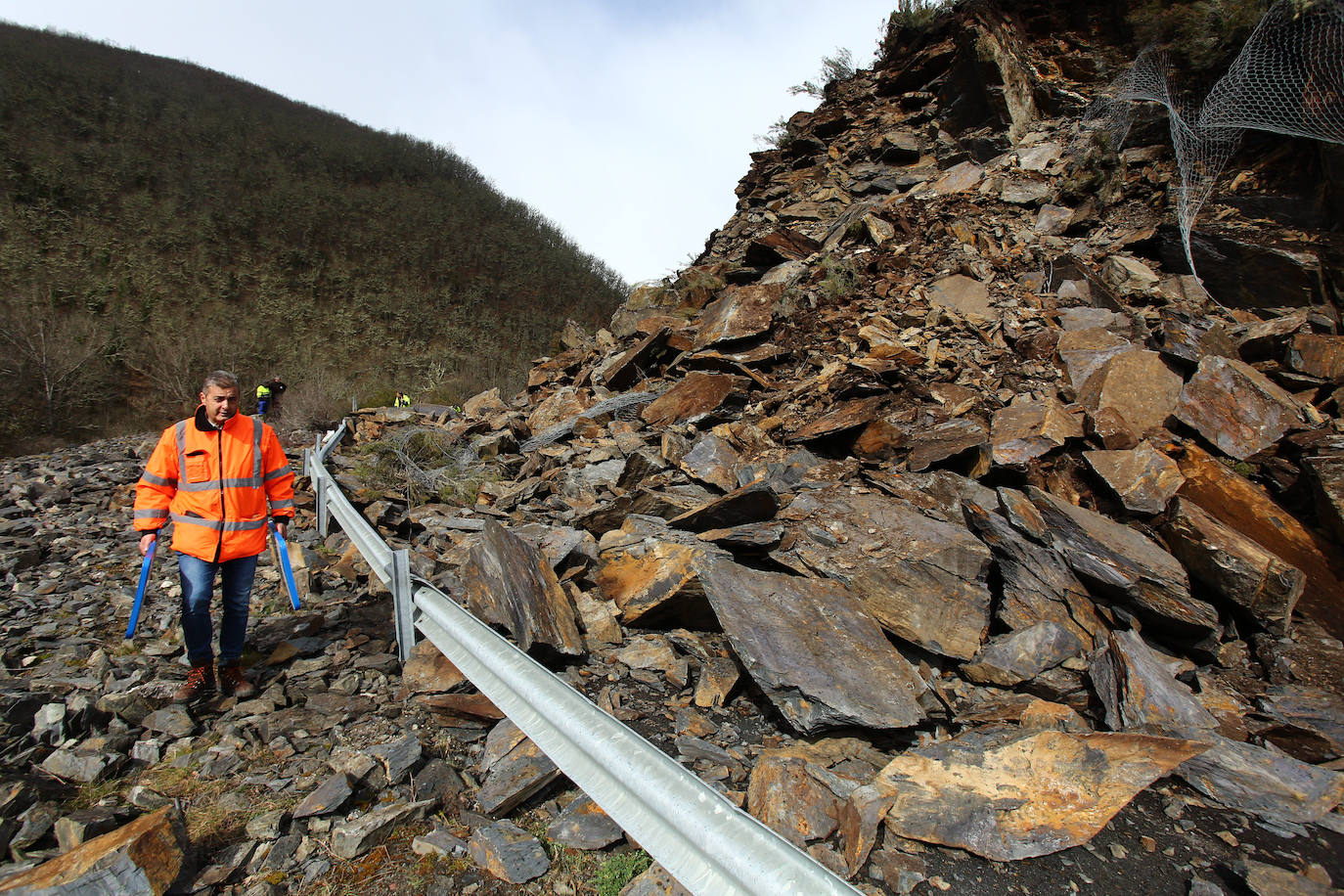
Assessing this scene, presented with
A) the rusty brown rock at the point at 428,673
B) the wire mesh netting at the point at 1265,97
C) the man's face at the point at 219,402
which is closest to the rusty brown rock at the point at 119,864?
the rusty brown rock at the point at 428,673

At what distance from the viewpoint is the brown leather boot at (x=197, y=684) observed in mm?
2645

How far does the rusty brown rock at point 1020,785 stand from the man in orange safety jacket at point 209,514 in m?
3.00

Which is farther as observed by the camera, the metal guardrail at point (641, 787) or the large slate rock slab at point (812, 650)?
the large slate rock slab at point (812, 650)

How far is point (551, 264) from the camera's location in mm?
47906

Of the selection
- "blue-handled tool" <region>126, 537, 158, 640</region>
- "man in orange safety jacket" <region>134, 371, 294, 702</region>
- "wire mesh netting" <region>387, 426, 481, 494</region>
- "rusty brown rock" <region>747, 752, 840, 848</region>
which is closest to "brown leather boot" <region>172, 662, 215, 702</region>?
"man in orange safety jacket" <region>134, 371, 294, 702</region>

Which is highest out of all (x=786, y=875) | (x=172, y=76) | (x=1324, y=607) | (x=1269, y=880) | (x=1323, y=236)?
(x=172, y=76)

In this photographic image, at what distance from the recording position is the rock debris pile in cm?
201

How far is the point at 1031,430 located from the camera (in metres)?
4.52

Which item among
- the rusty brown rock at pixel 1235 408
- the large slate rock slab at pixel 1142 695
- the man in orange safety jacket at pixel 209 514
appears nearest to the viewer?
the large slate rock slab at pixel 1142 695

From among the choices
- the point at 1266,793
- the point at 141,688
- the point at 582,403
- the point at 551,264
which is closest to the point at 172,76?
the point at 551,264

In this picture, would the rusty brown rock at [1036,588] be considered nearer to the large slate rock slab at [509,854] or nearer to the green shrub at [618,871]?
the green shrub at [618,871]

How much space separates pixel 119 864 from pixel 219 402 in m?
2.15

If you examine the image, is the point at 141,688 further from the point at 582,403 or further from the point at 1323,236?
the point at 1323,236

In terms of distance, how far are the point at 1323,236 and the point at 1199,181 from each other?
5.30ft
